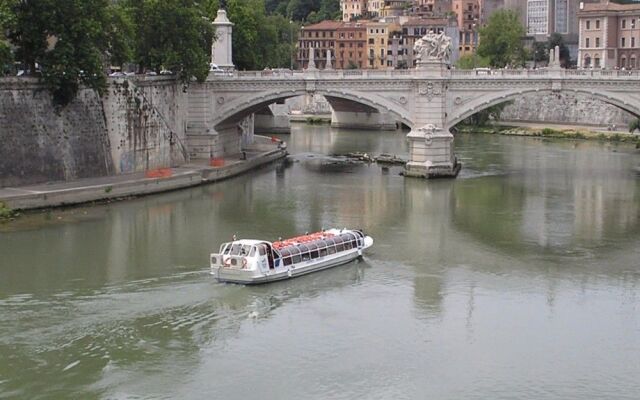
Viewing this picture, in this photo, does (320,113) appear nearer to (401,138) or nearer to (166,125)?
(401,138)

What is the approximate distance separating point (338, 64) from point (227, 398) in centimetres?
8559

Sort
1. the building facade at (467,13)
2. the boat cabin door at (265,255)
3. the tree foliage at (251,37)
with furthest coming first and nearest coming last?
the building facade at (467,13) → the tree foliage at (251,37) → the boat cabin door at (265,255)

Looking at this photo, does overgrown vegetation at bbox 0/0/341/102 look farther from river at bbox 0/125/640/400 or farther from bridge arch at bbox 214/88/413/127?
river at bbox 0/125/640/400

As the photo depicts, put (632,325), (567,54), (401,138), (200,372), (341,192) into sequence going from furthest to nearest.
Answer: (567,54), (401,138), (341,192), (632,325), (200,372)

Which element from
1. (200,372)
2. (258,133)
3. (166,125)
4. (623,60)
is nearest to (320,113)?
(258,133)

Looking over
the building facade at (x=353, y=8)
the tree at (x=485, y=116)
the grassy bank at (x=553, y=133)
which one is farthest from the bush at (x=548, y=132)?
the building facade at (x=353, y=8)

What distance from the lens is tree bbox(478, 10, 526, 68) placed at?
78812 millimetres

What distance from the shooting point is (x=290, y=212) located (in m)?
36.5

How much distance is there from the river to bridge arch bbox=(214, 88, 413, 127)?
5947 mm

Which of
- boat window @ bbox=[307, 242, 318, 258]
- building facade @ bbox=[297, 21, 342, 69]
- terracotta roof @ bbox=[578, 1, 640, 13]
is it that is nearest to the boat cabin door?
boat window @ bbox=[307, 242, 318, 258]

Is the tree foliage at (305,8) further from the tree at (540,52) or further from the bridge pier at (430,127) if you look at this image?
the bridge pier at (430,127)

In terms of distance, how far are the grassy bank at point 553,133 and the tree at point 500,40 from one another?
32.2 feet

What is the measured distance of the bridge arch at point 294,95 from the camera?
150ft

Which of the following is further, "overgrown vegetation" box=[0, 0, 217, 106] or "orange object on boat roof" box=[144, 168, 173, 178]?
"orange object on boat roof" box=[144, 168, 173, 178]
